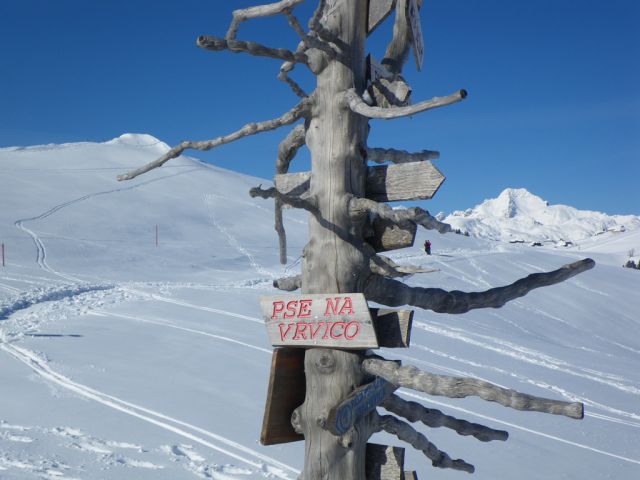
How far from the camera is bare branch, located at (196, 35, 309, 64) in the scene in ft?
7.06

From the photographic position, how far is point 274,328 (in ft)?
8.30

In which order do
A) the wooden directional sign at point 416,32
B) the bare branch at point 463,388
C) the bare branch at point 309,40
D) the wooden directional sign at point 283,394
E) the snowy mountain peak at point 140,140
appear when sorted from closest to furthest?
the bare branch at point 463,388 < the bare branch at point 309,40 < the wooden directional sign at point 283,394 < the wooden directional sign at point 416,32 < the snowy mountain peak at point 140,140

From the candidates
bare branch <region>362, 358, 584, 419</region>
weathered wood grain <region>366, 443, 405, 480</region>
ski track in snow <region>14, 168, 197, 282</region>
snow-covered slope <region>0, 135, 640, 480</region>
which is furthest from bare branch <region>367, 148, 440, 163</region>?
ski track in snow <region>14, 168, 197, 282</region>

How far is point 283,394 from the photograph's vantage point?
251cm

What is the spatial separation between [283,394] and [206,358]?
653 centimetres

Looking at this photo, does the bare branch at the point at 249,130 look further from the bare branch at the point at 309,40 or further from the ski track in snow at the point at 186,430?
the ski track in snow at the point at 186,430

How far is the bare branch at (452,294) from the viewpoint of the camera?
2.52 meters

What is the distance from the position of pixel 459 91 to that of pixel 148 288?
15.6m

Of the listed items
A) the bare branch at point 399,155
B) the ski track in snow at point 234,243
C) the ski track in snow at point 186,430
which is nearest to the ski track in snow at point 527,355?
the ski track in snow at point 234,243

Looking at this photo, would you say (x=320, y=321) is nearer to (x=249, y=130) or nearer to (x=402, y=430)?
(x=402, y=430)

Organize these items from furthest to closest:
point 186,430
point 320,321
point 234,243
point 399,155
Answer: point 234,243 → point 186,430 → point 399,155 → point 320,321

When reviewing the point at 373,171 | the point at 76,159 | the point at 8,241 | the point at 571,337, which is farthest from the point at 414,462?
the point at 76,159

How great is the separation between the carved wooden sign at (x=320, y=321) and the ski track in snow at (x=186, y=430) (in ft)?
9.61

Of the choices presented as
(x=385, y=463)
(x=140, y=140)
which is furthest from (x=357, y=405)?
(x=140, y=140)
